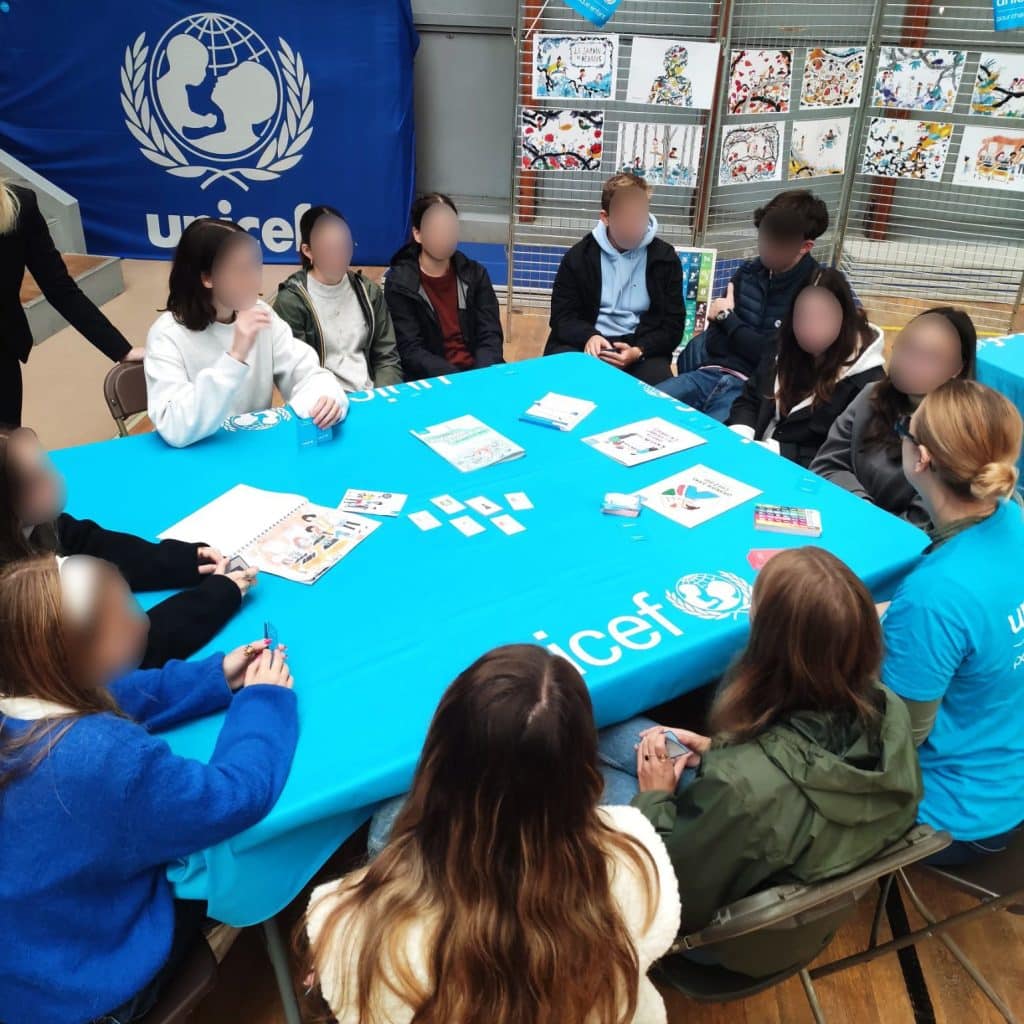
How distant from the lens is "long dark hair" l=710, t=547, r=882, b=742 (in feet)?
4.50

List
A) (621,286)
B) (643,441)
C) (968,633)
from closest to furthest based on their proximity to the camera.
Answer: (968,633)
(643,441)
(621,286)

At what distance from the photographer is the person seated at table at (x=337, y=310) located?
10.6ft

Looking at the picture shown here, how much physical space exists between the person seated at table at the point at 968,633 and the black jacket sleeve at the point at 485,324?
231cm

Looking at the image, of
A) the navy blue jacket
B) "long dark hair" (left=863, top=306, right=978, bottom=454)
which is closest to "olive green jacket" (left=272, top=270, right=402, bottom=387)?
the navy blue jacket

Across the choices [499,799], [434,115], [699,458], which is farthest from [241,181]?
[499,799]

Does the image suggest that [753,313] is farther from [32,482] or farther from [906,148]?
[32,482]

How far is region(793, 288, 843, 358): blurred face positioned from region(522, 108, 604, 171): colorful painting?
2.46m

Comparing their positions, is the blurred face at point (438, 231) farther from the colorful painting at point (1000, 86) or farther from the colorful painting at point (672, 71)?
the colorful painting at point (1000, 86)

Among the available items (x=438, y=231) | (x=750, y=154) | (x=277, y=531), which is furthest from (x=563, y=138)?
(x=277, y=531)

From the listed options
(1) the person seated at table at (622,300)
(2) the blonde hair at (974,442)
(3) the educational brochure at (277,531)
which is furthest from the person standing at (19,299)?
(2) the blonde hair at (974,442)

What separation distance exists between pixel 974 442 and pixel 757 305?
2.12 m

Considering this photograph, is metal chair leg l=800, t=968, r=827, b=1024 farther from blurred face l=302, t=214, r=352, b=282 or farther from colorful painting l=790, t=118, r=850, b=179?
colorful painting l=790, t=118, r=850, b=179

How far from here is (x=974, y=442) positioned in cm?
171

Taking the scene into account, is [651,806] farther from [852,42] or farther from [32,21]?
[32,21]
